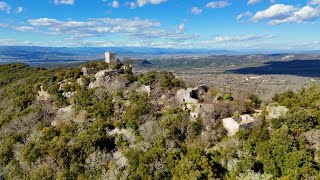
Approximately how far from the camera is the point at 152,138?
32.2 metres

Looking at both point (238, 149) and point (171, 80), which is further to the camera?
point (171, 80)

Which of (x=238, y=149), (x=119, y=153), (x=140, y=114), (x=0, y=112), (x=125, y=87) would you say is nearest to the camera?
(x=238, y=149)

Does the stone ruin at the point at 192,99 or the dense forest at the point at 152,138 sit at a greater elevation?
the stone ruin at the point at 192,99

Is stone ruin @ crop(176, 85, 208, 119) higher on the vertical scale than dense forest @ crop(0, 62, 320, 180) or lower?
higher

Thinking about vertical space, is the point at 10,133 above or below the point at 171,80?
below

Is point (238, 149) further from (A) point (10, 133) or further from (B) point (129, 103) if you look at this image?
(A) point (10, 133)

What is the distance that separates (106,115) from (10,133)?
37.2 feet

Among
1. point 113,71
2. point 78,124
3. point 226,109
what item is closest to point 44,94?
point 113,71

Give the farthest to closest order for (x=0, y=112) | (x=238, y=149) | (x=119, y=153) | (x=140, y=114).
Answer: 1. (x=0, y=112)
2. (x=140, y=114)
3. (x=119, y=153)
4. (x=238, y=149)

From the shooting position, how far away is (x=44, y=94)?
49688mm

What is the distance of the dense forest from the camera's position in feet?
90.3

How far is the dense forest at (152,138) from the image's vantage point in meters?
27.5

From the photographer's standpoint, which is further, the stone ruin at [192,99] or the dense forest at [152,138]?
the stone ruin at [192,99]

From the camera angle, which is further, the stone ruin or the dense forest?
the stone ruin
